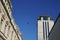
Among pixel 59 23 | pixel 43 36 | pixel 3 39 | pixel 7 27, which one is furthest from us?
Answer: pixel 43 36

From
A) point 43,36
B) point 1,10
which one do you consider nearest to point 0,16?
point 1,10

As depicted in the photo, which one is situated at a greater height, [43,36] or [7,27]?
[43,36]

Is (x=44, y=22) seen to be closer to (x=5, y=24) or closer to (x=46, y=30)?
(x=46, y=30)

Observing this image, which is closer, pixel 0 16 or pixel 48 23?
pixel 0 16

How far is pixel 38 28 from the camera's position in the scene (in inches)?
6147

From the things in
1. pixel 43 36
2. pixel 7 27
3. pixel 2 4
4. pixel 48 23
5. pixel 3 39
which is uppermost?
pixel 48 23

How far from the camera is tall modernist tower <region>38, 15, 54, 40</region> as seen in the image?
510 ft

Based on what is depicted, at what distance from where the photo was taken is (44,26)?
16125 cm

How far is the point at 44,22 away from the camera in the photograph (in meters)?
168

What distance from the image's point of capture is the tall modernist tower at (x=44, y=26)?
155 metres

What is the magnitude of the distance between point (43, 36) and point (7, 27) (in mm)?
118563

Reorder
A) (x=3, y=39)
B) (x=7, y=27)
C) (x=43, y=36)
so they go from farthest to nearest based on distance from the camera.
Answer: (x=43, y=36)
(x=7, y=27)
(x=3, y=39)

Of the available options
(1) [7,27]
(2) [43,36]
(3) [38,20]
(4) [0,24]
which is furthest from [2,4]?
(3) [38,20]

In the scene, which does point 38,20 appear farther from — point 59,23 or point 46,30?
point 59,23
